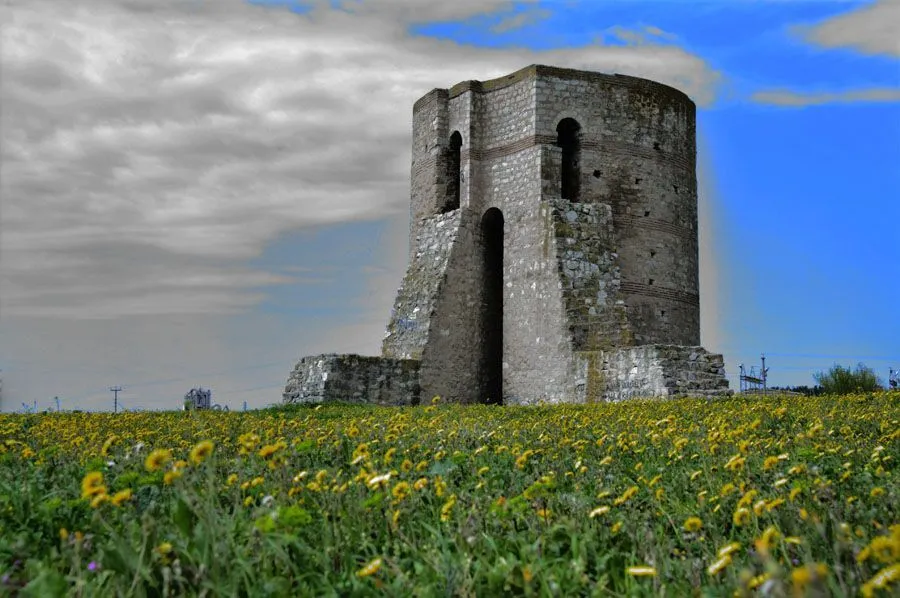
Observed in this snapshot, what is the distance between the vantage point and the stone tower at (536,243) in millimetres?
19531

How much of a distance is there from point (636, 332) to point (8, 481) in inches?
672

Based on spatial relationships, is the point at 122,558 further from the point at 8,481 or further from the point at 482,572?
the point at 8,481

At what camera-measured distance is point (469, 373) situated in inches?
843

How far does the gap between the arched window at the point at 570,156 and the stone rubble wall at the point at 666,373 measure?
17.3 ft

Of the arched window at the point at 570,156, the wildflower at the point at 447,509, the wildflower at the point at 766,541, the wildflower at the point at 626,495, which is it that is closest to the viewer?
the wildflower at the point at 766,541

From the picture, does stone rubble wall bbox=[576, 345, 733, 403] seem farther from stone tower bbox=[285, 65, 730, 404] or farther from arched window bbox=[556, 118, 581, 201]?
arched window bbox=[556, 118, 581, 201]

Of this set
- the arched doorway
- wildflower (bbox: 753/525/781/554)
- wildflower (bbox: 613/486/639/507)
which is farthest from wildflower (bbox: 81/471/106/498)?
the arched doorway

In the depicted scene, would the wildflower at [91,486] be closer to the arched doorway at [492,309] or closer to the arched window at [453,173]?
the arched doorway at [492,309]

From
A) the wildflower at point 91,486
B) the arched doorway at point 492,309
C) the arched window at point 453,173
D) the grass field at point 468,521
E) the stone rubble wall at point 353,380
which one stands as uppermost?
the arched window at point 453,173

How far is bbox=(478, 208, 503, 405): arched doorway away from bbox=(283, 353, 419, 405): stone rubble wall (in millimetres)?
2337

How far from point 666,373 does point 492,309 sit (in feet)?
21.9

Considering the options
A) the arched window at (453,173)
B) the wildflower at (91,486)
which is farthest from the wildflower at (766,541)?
the arched window at (453,173)

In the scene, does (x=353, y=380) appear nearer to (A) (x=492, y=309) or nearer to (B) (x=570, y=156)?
(A) (x=492, y=309)

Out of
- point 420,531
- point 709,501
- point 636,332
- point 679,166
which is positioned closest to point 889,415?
point 709,501
